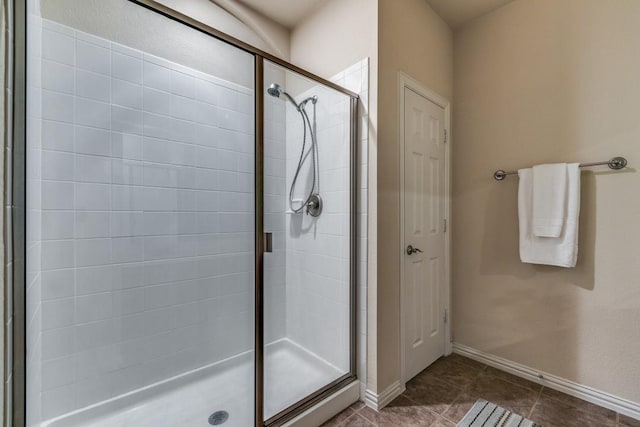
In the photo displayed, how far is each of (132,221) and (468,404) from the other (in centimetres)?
211

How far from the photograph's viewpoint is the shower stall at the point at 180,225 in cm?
125

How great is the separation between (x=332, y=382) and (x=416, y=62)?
2.03 meters

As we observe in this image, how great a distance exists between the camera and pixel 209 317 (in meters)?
1.72

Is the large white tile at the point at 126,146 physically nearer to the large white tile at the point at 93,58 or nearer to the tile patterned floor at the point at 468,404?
the large white tile at the point at 93,58

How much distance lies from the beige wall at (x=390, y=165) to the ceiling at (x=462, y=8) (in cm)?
22

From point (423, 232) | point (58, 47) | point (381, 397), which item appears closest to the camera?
point (58, 47)

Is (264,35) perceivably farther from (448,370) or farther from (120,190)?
(448,370)

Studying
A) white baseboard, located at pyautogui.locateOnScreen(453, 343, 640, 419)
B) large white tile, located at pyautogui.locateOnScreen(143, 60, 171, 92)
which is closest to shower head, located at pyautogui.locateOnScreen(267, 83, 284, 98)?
large white tile, located at pyautogui.locateOnScreen(143, 60, 171, 92)

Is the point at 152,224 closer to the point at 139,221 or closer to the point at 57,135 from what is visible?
the point at 139,221

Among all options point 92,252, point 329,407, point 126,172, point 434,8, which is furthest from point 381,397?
point 434,8

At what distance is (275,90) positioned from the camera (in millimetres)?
1496

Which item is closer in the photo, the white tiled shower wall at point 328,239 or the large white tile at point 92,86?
the large white tile at point 92,86

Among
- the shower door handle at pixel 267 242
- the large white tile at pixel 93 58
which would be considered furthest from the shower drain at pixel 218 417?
the large white tile at pixel 93 58

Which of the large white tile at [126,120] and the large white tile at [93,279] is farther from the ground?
the large white tile at [126,120]
